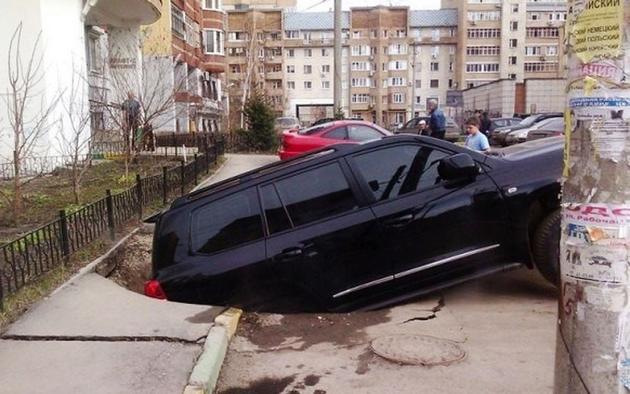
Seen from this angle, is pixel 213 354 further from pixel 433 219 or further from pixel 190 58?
pixel 190 58

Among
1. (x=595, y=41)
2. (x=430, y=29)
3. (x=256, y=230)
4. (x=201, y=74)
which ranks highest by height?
(x=430, y=29)

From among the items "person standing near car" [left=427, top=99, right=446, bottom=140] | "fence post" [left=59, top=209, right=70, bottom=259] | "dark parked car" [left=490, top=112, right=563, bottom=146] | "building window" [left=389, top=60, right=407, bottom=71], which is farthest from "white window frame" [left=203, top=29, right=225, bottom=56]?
"building window" [left=389, top=60, right=407, bottom=71]

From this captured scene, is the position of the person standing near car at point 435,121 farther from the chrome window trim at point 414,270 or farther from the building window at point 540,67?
the building window at point 540,67

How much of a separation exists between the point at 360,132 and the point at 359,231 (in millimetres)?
10883

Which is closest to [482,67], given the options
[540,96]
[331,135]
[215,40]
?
[540,96]

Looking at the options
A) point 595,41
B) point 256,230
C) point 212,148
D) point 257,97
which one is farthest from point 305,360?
point 257,97

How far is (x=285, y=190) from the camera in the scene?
16.5ft

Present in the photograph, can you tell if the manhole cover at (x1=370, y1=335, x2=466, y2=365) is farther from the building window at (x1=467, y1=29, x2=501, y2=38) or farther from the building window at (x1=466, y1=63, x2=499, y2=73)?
the building window at (x1=467, y1=29, x2=501, y2=38)

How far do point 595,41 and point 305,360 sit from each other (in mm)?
3024

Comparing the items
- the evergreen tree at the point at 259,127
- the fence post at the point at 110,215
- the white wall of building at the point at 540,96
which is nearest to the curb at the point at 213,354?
the fence post at the point at 110,215

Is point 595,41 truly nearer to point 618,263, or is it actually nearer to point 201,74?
point 618,263

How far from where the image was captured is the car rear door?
4.81 m

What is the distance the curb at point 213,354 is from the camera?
11.4 ft

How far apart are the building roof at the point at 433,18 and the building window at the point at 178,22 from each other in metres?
63.1
